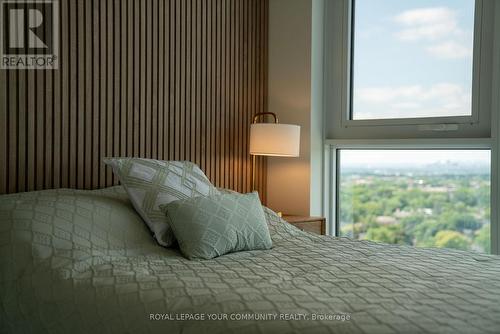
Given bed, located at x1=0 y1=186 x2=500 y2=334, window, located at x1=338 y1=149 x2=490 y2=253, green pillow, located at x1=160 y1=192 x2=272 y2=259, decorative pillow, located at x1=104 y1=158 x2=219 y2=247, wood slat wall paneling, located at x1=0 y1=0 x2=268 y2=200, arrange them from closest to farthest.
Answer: bed, located at x1=0 y1=186 x2=500 y2=334 → green pillow, located at x1=160 y1=192 x2=272 y2=259 → decorative pillow, located at x1=104 y1=158 x2=219 y2=247 → wood slat wall paneling, located at x1=0 y1=0 x2=268 y2=200 → window, located at x1=338 y1=149 x2=490 y2=253

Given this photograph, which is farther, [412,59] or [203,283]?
[412,59]

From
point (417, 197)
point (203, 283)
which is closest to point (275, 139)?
point (417, 197)

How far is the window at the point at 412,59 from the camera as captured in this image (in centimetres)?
325

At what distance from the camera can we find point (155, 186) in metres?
2.35

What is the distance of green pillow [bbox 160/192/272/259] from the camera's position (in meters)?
2.12

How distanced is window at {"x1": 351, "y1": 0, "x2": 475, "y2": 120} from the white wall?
1.16 feet

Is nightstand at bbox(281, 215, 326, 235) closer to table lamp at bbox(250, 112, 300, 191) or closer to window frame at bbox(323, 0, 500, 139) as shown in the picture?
table lamp at bbox(250, 112, 300, 191)

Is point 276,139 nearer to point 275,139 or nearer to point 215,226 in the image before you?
point 275,139

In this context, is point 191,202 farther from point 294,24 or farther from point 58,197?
point 294,24

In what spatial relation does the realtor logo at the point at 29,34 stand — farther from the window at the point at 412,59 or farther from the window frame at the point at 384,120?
the window at the point at 412,59

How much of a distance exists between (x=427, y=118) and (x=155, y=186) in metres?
1.89

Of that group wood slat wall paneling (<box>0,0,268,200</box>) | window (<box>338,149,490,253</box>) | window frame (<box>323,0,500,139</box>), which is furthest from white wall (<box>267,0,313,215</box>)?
window (<box>338,149,490,253</box>)

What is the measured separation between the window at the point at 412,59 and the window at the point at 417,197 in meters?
0.28

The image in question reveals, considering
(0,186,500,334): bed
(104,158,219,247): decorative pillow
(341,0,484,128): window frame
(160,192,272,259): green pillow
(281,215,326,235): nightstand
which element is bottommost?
(281,215,326,235): nightstand
